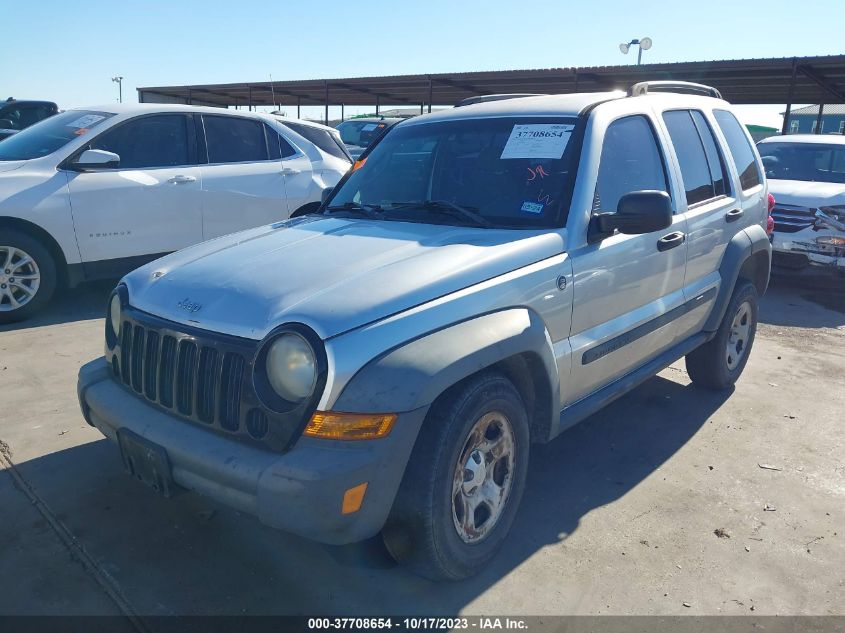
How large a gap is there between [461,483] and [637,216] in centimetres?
143

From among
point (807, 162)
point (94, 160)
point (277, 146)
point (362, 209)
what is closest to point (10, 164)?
point (94, 160)

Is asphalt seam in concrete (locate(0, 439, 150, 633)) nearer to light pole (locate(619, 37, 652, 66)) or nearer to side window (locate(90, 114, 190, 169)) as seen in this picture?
side window (locate(90, 114, 190, 169))

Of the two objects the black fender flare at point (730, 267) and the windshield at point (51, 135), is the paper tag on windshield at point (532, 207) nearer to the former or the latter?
the black fender flare at point (730, 267)

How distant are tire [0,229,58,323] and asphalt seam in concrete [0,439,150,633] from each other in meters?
2.59

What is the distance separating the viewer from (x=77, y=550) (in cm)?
289

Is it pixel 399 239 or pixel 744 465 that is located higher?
pixel 399 239

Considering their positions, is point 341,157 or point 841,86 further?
point 841,86

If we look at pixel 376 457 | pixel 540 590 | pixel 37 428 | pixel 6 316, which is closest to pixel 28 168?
pixel 6 316

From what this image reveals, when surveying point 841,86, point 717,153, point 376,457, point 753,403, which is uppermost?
point 841,86

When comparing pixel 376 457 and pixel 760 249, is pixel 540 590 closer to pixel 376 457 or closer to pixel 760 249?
pixel 376 457

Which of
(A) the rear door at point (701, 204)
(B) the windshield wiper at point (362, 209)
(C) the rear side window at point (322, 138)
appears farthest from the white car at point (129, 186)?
(A) the rear door at point (701, 204)

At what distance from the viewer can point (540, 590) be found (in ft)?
A: 9.10

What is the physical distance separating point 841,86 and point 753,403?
14881 millimetres

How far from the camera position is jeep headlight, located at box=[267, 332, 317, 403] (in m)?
2.32
